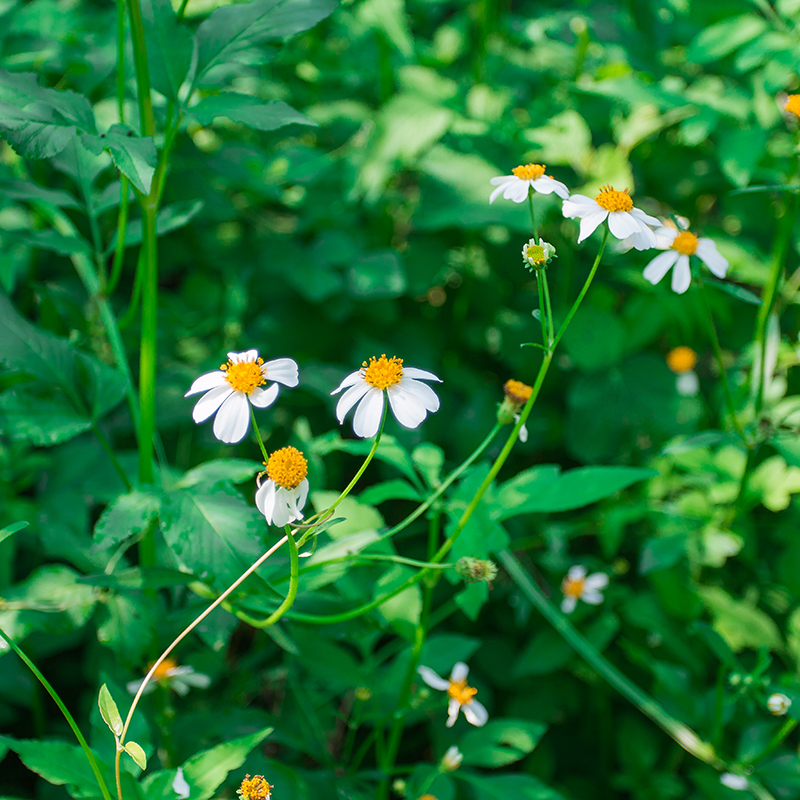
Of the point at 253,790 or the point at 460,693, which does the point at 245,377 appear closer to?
the point at 253,790

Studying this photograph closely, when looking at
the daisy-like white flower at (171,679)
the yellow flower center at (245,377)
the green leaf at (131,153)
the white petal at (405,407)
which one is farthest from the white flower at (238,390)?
the daisy-like white flower at (171,679)

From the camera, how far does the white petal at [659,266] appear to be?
107 cm

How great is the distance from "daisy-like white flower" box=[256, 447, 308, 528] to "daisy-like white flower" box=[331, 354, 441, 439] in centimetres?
7

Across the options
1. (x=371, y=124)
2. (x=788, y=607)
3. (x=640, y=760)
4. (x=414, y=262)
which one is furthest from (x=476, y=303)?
(x=640, y=760)

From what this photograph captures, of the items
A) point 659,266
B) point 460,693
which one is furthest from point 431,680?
point 659,266

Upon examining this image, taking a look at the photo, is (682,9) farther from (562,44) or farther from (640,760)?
(640,760)

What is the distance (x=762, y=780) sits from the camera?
1.36m

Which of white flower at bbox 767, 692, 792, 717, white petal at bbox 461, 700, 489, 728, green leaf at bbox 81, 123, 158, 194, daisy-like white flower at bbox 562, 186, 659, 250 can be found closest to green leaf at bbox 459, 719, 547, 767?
white petal at bbox 461, 700, 489, 728

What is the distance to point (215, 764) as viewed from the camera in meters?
0.91

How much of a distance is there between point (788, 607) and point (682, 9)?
1.54 meters

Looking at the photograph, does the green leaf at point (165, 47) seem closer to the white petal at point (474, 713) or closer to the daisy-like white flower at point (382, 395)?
the daisy-like white flower at point (382, 395)

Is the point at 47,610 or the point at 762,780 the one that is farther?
the point at 762,780

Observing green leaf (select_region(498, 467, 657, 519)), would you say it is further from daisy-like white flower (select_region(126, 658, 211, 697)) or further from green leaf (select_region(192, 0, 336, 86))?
green leaf (select_region(192, 0, 336, 86))

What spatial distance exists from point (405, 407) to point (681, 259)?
1.97ft
